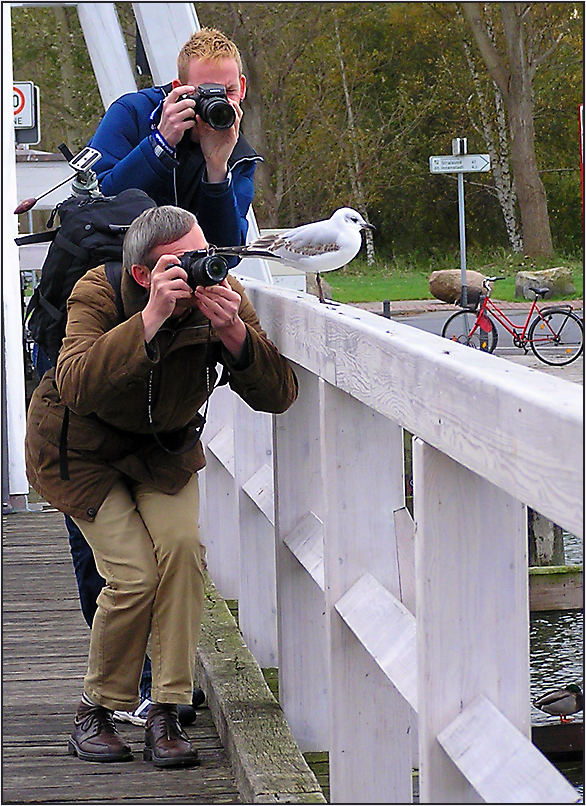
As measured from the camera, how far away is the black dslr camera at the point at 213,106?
263cm

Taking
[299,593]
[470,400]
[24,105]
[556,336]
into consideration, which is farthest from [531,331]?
[470,400]

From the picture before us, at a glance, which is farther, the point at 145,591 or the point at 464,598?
the point at 145,591

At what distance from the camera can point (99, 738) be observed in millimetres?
2699

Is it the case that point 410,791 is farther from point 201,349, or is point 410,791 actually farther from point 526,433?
point 526,433

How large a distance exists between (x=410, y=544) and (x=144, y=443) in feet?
2.64

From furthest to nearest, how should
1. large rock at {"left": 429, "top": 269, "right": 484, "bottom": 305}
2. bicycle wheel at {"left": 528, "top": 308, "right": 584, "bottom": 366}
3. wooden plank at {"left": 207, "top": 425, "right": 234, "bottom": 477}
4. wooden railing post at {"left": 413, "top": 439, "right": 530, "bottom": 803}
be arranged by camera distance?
large rock at {"left": 429, "top": 269, "right": 484, "bottom": 305}, bicycle wheel at {"left": 528, "top": 308, "right": 584, "bottom": 366}, wooden plank at {"left": 207, "top": 425, "right": 234, "bottom": 477}, wooden railing post at {"left": 413, "top": 439, "right": 530, "bottom": 803}

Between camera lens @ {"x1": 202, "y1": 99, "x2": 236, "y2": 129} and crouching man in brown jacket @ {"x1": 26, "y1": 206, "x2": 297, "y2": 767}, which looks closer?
crouching man in brown jacket @ {"x1": 26, "y1": 206, "x2": 297, "y2": 767}

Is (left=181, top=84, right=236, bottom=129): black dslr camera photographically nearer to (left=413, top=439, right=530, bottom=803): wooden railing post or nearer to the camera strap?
the camera strap

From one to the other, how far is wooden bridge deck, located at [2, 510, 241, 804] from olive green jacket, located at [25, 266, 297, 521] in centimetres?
55

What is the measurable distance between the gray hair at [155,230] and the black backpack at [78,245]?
0.16 metres

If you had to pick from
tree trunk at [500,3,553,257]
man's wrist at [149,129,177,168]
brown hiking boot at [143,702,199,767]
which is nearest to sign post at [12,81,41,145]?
man's wrist at [149,129,177,168]

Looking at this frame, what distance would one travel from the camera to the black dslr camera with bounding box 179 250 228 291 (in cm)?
224

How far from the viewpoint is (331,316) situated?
218 centimetres

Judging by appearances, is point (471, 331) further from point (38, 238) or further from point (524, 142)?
point (524, 142)
